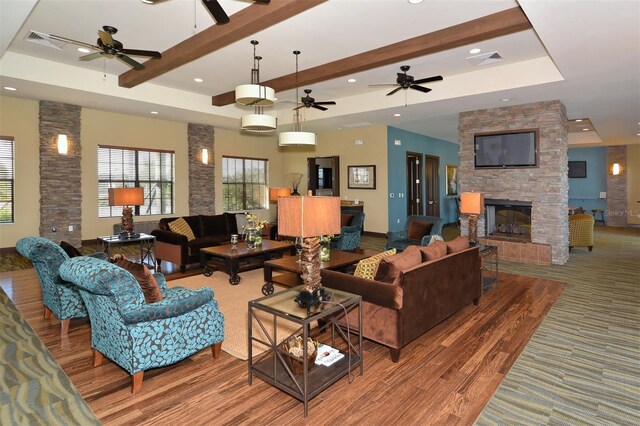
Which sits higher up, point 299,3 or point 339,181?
point 299,3

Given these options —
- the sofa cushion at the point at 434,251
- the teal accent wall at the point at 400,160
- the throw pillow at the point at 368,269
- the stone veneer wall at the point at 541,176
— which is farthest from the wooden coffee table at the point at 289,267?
the teal accent wall at the point at 400,160

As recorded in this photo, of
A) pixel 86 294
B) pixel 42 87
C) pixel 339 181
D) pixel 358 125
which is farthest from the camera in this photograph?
pixel 339 181

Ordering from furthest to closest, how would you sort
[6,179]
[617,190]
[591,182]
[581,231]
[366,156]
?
[591,182] < [617,190] < [366,156] < [581,231] < [6,179]

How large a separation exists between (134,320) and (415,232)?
5.42 meters

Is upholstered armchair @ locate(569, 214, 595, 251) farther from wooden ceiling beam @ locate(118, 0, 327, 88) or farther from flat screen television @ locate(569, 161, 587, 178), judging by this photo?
wooden ceiling beam @ locate(118, 0, 327, 88)

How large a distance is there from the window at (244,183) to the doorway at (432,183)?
17.3 feet

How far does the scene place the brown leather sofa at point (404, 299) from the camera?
2.92 meters

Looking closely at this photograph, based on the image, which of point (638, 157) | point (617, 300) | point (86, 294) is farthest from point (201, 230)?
point (638, 157)

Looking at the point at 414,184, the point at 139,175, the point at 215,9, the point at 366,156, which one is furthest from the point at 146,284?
the point at 414,184

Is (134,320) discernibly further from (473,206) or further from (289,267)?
(473,206)

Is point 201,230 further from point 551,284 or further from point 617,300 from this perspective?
point 617,300

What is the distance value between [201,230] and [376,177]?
16.7 feet

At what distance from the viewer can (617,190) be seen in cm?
1280

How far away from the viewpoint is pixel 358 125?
9.88 meters
